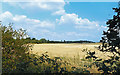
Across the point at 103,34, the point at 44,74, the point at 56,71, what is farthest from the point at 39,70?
the point at 103,34

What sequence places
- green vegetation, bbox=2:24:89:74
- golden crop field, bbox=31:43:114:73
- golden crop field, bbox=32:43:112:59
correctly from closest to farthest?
1. green vegetation, bbox=2:24:89:74
2. golden crop field, bbox=31:43:114:73
3. golden crop field, bbox=32:43:112:59

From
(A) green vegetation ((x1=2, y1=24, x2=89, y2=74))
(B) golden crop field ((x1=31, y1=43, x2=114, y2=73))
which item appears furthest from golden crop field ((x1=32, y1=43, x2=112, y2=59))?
(A) green vegetation ((x1=2, y1=24, x2=89, y2=74))

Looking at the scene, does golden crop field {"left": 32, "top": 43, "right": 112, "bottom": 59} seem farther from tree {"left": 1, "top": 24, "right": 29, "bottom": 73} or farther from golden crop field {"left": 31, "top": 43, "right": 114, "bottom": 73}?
tree {"left": 1, "top": 24, "right": 29, "bottom": 73}

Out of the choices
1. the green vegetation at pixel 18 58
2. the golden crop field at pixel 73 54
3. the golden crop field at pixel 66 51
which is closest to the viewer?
the green vegetation at pixel 18 58

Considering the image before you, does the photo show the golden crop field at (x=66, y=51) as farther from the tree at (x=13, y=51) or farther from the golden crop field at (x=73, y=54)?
the tree at (x=13, y=51)

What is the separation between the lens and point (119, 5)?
414 centimetres

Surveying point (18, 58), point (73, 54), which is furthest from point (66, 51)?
point (18, 58)

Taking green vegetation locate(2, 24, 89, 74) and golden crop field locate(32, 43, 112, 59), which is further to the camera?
golden crop field locate(32, 43, 112, 59)

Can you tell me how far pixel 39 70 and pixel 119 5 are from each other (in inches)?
130

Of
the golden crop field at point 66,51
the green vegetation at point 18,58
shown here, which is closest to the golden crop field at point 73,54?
the golden crop field at point 66,51

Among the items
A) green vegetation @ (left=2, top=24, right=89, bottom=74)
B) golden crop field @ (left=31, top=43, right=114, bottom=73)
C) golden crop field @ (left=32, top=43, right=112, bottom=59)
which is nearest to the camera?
green vegetation @ (left=2, top=24, right=89, bottom=74)

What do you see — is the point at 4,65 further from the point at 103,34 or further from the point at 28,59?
the point at 103,34

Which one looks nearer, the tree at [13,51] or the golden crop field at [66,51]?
the tree at [13,51]

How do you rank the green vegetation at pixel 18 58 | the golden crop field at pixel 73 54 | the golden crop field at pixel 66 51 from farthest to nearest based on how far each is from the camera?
the golden crop field at pixel 66 51 < the golden crop field at pixel 73 54 < the green vegetation at pixel 18 58
